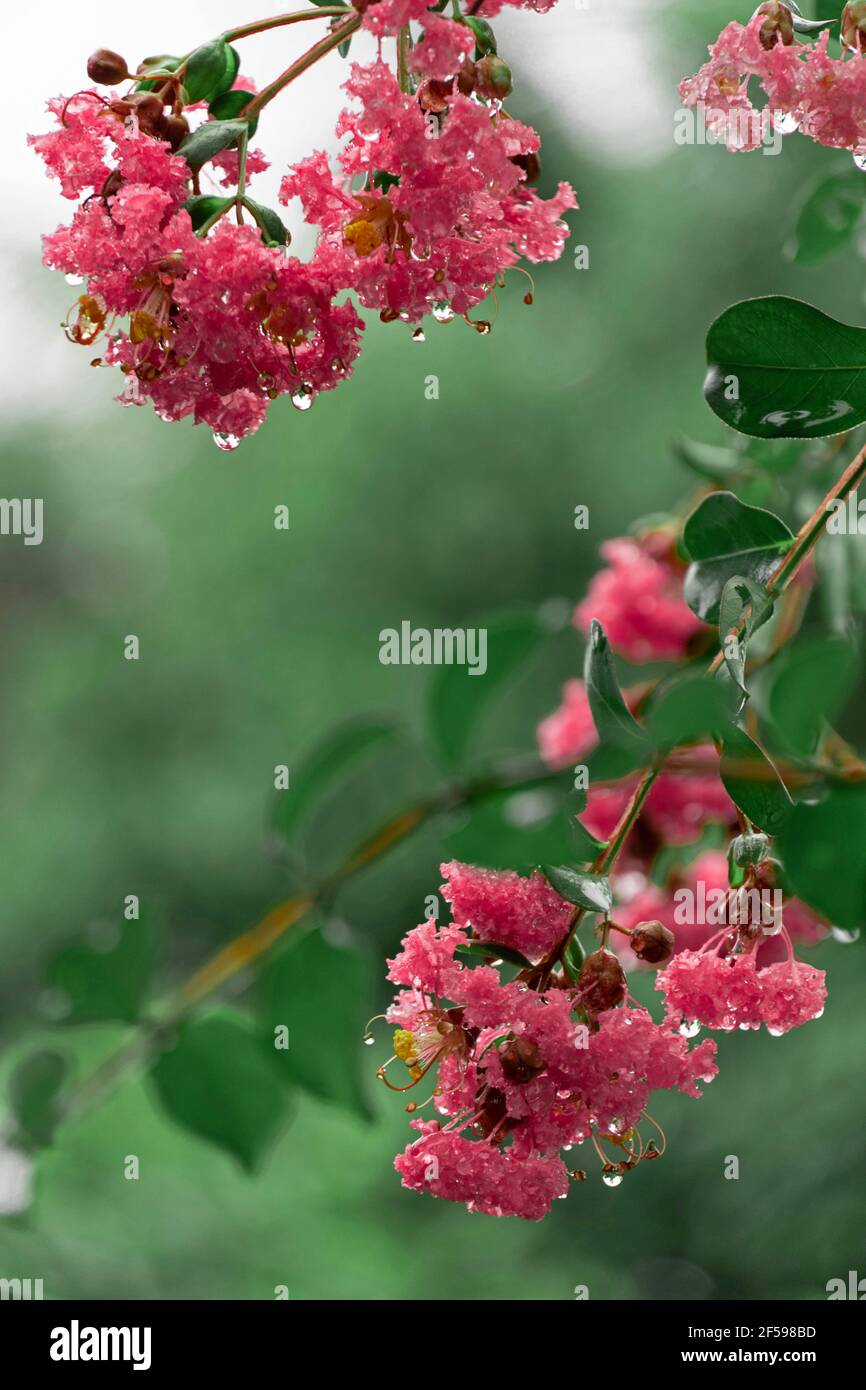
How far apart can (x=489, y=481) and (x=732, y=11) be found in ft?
4.38

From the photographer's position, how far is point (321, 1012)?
0.41m

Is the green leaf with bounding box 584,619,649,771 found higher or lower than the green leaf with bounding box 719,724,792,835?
higher

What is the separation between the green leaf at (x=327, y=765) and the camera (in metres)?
0.42

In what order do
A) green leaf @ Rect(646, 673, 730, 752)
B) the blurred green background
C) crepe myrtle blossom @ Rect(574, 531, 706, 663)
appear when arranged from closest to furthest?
green leaf @ Rect(646, 673, 730, 752), crepe myrtle blossom @ Rect(574, 531, 706, 663), the blurred green background

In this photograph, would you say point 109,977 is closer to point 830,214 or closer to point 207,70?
point 207,70

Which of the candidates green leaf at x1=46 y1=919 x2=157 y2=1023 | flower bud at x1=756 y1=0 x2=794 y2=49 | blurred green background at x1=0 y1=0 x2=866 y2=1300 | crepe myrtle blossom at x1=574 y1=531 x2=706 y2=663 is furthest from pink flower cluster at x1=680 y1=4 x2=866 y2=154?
blurred green background at x1=0 y1=0 x2=866 y2=1300

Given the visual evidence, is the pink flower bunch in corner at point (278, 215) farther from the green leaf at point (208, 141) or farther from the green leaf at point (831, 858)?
the green leaf at point (831, 858)

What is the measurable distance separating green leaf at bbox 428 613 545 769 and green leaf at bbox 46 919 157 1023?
0.39ft

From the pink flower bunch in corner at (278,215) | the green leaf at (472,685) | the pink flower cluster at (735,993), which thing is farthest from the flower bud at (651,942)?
the pink flower bunch in corner at (278,215)

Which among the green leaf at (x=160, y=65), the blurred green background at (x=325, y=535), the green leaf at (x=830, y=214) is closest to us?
the green leaf at (x=160, y=65)

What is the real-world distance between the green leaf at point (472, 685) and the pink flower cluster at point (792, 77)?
0.68 ft

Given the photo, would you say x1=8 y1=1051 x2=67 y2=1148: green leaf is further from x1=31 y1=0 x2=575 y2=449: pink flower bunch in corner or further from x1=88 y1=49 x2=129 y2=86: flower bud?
x1=88 y1=49 x2=129 y2=86: flower bud

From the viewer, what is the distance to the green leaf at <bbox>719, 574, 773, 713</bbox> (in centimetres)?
41
